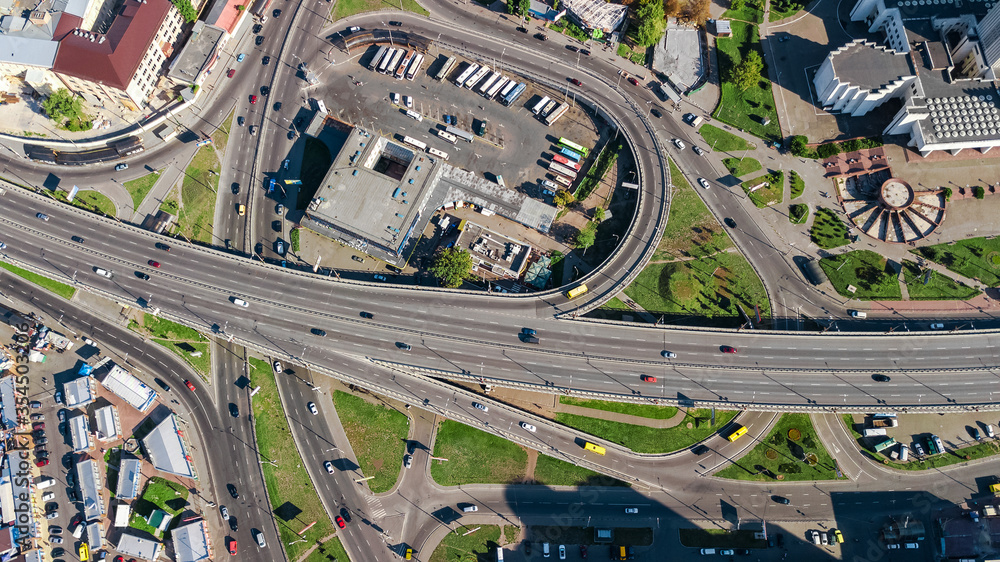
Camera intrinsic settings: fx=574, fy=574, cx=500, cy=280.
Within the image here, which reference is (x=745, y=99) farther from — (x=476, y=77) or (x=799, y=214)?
(x=476, y=77)

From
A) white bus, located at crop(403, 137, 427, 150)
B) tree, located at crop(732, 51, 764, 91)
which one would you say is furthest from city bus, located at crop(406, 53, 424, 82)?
tree, located at crop(732, 51, 764, 91)

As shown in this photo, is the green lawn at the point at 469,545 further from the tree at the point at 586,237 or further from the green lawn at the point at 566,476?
the tree at the point at 586,237

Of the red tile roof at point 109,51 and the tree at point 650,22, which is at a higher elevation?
the tree at point 650,22

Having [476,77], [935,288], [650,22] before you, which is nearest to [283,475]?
[476,77]

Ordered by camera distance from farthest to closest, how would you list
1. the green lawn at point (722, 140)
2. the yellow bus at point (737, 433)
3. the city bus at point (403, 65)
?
the city bus at point (403, 65) → the green lawn at point (722, 140) → the yellow bus at point (737, 433)

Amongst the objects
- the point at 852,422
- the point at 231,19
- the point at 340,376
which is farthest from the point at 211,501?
the point at 852,422

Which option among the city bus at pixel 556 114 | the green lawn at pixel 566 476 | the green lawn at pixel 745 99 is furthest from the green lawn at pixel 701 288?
the city bus at pixel 556 114
